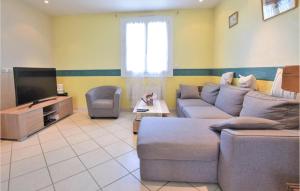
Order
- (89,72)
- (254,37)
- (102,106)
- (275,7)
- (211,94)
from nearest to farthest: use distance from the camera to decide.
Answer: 1. (275,7)
2. (254,37)
3. (211,94)
4. (102,106)
5. (89,72)

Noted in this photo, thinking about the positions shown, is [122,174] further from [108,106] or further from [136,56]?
[136,56]

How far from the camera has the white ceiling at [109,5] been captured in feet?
12.8

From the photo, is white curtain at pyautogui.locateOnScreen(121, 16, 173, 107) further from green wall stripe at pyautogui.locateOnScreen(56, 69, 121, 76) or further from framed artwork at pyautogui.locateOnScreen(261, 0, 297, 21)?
framed artwork at pyautogui.locateOnScreen(261, 0, 297, 21)

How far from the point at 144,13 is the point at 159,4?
22.3 inches

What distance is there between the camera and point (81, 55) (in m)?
4.82

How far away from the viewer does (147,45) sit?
15.0 feet

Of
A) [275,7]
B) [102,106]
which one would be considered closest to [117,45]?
[102,106]

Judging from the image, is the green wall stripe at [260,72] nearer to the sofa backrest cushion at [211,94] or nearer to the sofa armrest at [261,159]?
the sofa backrest cushion at [211,94]

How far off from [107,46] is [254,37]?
11.1 feet

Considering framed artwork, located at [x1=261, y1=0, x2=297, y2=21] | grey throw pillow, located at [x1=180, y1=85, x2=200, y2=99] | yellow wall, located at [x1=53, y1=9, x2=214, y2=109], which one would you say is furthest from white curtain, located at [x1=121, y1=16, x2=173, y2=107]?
framed artwork, located at [x1=261, y1=0, x2=297, y2=21]

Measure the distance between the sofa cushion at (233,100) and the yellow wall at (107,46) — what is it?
1867mm

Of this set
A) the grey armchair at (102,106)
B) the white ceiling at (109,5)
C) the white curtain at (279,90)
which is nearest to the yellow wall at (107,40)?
the white ceiling at (109,5)

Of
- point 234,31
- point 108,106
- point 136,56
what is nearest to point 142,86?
point 136,56

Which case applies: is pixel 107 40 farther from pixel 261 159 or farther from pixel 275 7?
pixel 261 159
